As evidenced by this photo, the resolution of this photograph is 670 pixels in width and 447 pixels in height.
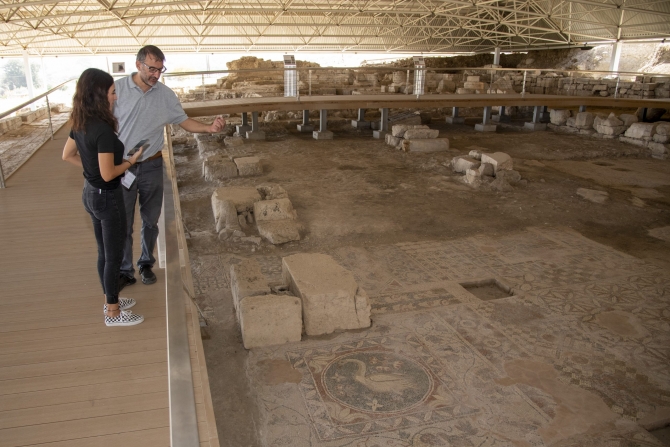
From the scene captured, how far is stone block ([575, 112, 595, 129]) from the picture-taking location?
15438 millimetres

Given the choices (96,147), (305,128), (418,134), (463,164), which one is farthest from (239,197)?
(305,128)

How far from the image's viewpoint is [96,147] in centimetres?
300

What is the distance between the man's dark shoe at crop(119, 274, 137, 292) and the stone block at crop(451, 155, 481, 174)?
26.2 feet

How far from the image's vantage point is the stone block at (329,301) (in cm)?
478

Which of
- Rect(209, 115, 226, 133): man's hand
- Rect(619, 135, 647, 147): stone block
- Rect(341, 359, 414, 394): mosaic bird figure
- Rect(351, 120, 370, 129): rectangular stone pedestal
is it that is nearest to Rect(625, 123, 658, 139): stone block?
Rect(619, 135, 647, 147): stone block

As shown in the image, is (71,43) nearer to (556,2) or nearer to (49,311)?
(556,2)

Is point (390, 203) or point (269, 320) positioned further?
point (390, 203)

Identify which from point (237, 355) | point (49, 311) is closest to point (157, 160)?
point (49, 311)

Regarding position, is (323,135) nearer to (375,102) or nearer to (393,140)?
(375,102)

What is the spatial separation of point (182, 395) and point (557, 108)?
60.6ft

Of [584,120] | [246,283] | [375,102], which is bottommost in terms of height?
[246,283]

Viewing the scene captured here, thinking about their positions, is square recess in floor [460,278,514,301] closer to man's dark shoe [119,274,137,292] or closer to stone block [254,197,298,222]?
stone block [254,197,298,222]

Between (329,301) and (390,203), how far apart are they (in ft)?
14.0

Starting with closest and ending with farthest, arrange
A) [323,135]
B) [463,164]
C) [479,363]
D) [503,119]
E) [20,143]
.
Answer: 1. [479,363]
2. [20,143]
3. [463,164]
4. [323,135]
5. [503,119]
